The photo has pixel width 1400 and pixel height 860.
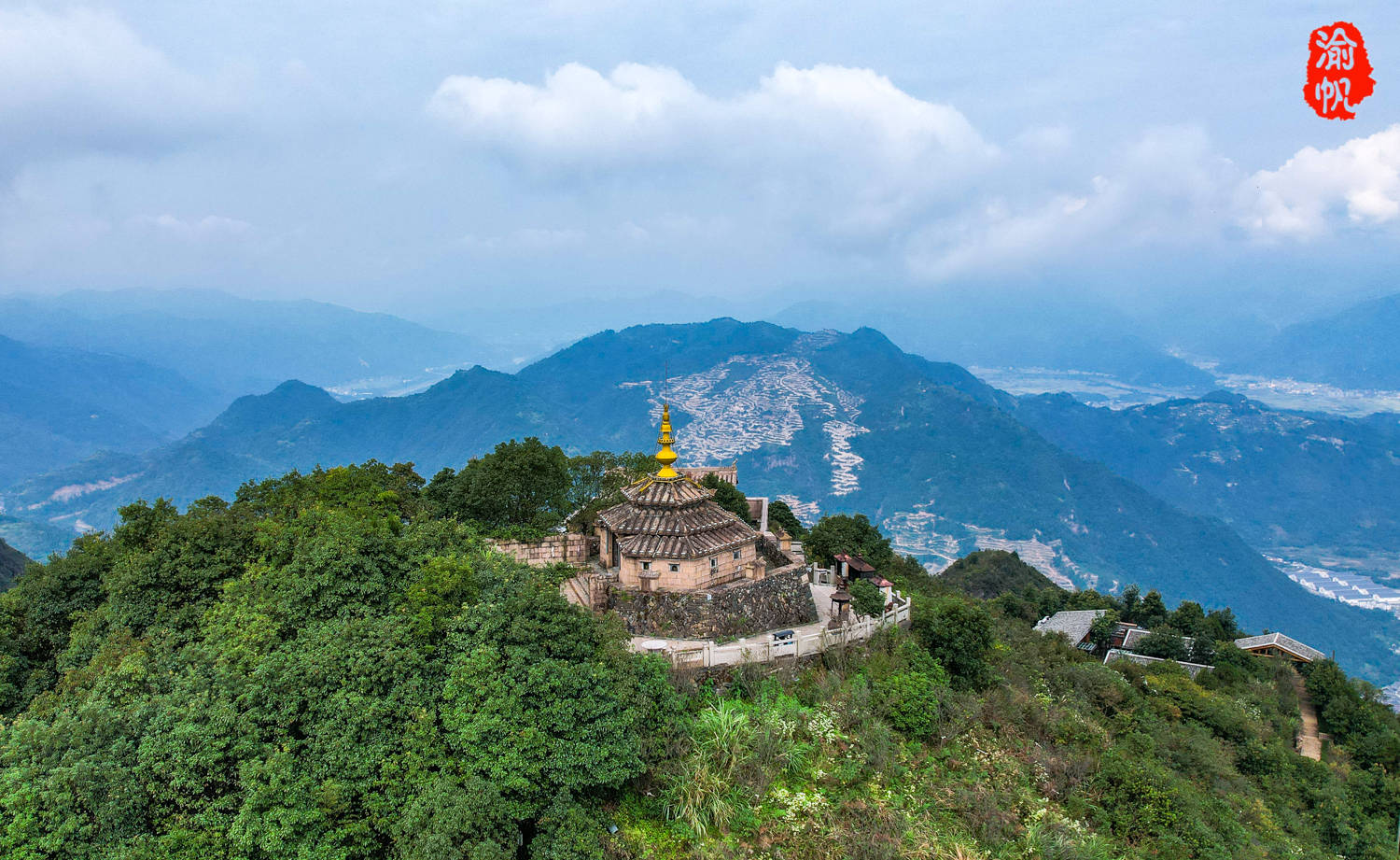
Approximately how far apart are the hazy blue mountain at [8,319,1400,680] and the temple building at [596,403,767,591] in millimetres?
102797

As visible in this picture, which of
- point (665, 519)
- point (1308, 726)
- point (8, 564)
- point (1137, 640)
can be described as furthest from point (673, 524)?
point (8, 564)

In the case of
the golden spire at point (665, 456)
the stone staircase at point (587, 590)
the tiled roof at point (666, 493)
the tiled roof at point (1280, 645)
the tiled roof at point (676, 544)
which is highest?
the golden spire at point (665, 456)

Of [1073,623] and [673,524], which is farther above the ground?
[673,524]

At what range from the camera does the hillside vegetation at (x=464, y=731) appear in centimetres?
1177

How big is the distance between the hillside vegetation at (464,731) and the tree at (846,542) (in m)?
13.7

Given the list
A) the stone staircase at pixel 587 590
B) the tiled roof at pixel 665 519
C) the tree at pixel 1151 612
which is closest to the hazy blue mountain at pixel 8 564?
the stone staircase at pixel 587 590

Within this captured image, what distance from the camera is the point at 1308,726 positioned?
114ft

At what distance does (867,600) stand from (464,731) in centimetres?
1228

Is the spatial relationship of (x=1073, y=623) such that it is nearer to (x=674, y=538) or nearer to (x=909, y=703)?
(x=909, y=703)

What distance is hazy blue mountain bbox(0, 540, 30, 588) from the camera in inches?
2023

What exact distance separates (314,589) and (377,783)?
556cm

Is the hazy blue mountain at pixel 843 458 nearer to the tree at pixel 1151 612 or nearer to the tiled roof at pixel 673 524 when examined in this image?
the tree at pixel 1151 612

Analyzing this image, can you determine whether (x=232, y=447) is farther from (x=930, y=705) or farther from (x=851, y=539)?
(x=930, y=705)

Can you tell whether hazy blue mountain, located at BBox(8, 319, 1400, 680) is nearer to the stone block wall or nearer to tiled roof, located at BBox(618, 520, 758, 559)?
the stone block wall
